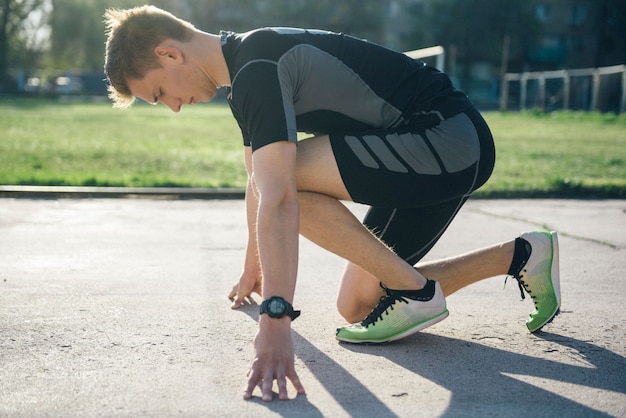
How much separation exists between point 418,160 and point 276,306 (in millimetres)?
864

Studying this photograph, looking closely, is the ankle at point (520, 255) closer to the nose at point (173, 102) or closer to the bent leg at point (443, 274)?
the bent leg at point (443, 274)

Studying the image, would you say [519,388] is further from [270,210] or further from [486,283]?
[486,283]

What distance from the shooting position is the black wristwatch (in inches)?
103

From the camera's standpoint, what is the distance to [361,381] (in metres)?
2.82

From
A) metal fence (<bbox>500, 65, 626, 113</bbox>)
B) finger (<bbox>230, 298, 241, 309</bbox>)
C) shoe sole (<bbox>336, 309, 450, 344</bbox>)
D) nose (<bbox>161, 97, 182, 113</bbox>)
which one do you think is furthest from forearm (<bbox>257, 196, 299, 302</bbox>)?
metal fence (<bbox>500, 65, 626, 113</bbox>)

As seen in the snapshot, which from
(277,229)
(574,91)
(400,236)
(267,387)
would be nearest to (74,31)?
(574,91)

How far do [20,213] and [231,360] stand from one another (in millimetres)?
4281

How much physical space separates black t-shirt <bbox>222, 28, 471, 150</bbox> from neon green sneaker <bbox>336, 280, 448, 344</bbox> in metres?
0.67

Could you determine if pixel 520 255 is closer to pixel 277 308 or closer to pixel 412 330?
pixel 412 330

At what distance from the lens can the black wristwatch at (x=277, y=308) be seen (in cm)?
260

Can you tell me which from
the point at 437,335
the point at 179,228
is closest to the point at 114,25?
the point at 437,335

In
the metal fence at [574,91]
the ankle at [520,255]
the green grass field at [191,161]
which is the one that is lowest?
the metal fence at [574,91]

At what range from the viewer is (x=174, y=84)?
2980 millimetres

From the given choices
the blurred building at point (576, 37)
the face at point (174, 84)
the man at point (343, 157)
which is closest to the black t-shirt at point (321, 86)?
the man at point (343, 157)
